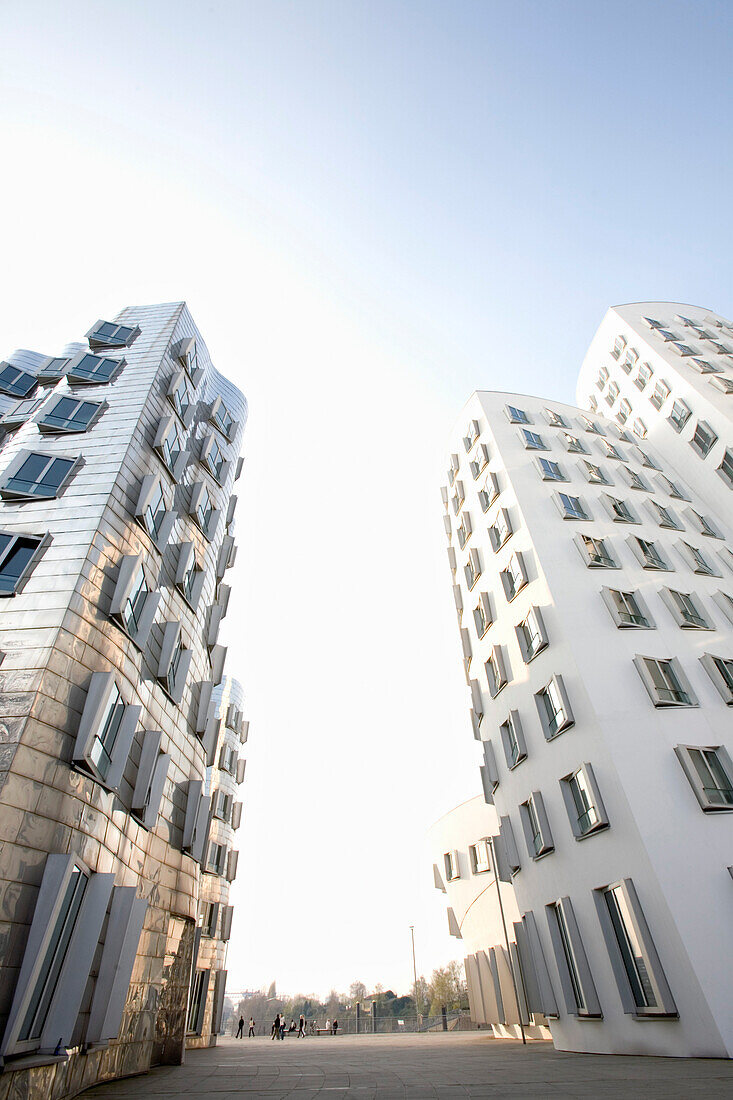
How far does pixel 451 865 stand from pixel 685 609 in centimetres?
2252

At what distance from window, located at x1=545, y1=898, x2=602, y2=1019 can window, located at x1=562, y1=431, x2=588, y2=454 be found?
848 inches

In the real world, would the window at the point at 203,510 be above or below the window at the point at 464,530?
below

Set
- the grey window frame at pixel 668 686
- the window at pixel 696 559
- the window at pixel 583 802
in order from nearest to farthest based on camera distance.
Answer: the window at pixel 583 802
the grey window frame at pixel 668 686
the window at pixel 696 559

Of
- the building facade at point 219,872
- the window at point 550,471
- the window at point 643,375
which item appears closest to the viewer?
the window at point 550,471

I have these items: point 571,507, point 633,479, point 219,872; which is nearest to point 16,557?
point 571,507

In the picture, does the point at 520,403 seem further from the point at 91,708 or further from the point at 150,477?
the point at 91,708

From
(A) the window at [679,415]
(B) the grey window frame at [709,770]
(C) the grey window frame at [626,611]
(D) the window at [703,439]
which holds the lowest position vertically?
(B) the grey window frame at [709,770]

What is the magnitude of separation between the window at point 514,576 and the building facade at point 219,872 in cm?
1836

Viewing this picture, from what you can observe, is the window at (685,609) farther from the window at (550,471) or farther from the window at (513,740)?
the window at (550,471)

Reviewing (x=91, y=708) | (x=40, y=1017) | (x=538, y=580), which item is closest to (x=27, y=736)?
(x=91, y=708)

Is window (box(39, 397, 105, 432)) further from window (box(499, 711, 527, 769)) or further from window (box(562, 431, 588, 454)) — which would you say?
window (box(562, 431, 588, 454))

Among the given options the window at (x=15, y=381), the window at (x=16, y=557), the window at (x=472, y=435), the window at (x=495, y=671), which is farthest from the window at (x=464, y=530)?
the window at (x=15, y=381)

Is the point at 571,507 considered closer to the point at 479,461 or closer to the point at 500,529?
the point at 500,529

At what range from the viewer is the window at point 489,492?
2819cm
